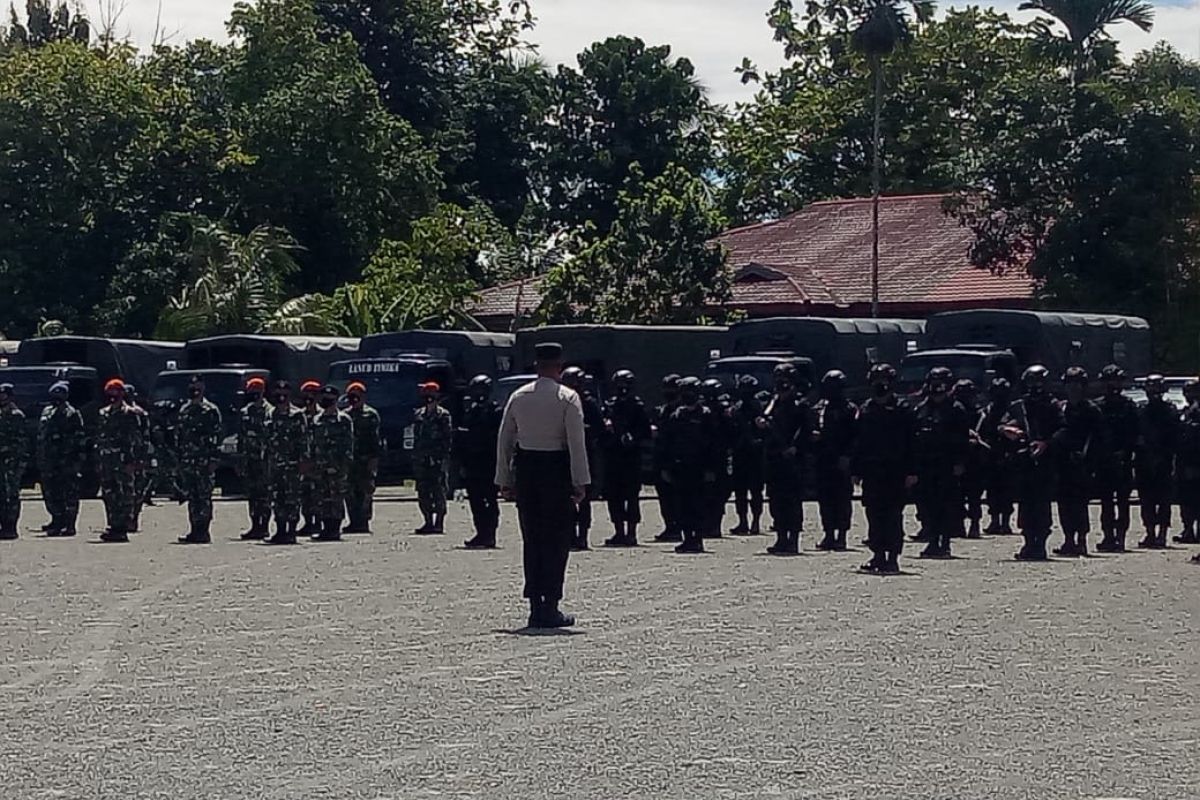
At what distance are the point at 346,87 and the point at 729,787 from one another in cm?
4671

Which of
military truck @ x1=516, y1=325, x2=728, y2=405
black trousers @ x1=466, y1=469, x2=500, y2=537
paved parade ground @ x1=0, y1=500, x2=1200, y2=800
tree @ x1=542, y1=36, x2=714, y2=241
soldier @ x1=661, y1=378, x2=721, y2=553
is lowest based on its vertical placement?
paved parade ground @ x1=0, y1=500, x2=1200, y2=800

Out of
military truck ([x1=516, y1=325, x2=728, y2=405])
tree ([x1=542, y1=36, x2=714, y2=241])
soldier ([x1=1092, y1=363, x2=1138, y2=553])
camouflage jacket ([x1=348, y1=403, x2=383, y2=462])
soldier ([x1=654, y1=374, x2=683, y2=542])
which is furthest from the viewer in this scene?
tree ([x1=542, y1=36, x2=714, y2=241])

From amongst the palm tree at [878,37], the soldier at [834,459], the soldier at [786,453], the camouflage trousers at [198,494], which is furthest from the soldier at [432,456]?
the palm tree at [878,37]

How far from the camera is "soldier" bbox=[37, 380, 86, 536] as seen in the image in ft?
78.1

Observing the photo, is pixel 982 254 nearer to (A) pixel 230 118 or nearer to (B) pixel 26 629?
(A) pixel 230 118

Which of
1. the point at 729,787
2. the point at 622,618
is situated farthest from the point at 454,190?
the point at 729,787

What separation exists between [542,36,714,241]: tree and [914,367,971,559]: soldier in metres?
43.1

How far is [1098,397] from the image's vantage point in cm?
2211

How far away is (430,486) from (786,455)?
4620 millimetres

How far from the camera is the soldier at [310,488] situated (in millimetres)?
22984

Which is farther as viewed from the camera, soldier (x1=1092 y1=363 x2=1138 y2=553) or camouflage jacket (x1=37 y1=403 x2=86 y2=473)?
camouflage jacket (x1=37 y1=403 x2=86 y2=473)

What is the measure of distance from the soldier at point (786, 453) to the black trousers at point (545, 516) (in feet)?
23.0

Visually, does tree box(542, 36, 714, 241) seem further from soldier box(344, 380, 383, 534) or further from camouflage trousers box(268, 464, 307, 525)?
camouflage trousers box(268, 464, 307, 525)

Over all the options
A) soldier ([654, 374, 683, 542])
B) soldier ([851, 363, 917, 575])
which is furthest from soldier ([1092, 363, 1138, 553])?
soldier ([654, 374, 683, 542])
